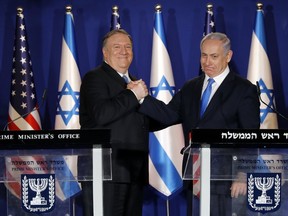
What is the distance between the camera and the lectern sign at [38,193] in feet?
8.84

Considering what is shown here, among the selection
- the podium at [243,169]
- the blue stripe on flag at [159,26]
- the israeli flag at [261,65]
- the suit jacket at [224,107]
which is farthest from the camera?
the blue stripe on flag at [159,26]

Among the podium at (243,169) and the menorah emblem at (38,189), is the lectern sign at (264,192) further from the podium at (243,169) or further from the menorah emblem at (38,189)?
the menorah emblem at (38,189)

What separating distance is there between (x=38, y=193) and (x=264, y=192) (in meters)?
0.95

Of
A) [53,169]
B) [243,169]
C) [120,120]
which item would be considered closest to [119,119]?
[120,120]

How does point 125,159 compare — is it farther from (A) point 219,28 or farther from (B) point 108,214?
(A) point 219,28

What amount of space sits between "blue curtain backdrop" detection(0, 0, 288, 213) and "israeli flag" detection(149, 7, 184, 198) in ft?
1.12

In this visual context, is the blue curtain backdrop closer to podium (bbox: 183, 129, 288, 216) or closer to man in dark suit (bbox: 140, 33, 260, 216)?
man in dark suit (bbox: 140, 33, 260, 216)

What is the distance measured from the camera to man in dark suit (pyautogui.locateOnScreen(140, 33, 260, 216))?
3.55 meters

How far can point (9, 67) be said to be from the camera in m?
5.47

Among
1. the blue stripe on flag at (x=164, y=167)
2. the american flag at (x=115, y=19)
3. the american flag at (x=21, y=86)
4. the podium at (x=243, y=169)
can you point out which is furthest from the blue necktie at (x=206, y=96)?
the american flag at (x=21, y=86)

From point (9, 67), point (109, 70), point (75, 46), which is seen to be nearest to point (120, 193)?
point (109, 70)

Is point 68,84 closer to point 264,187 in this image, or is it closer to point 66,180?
point 66,180

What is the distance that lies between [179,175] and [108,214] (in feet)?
5.50

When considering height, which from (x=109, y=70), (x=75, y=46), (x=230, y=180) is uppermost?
(x=75, y=46)
